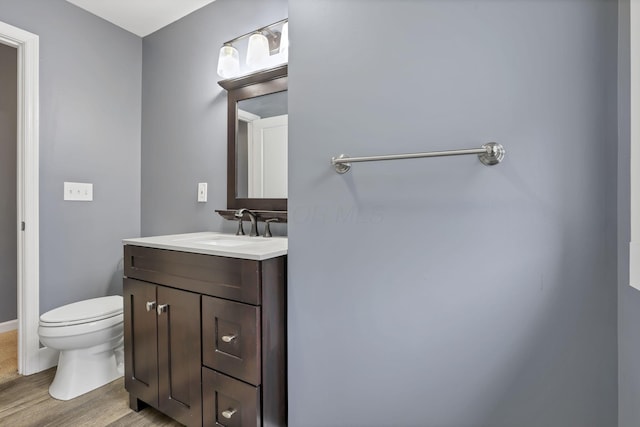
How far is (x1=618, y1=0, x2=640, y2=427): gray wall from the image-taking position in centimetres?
67

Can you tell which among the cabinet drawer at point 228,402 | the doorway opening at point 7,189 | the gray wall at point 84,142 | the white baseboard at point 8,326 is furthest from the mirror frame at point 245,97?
the white baseboard at point 8,326

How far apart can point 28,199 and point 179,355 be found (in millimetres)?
1455

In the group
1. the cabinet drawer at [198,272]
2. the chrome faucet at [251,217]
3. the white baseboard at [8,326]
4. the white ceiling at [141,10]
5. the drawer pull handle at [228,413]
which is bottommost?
the white baseboard at [8,326]

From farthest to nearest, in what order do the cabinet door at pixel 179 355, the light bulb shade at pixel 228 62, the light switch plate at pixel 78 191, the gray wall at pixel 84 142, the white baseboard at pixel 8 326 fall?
1. the white baseboard at pixel 8 326
2. the light switch plate at pixel 78 191
3. the gray wall at pixel 84 142
4. the light bulb shade at pixel 228 62
5. the cabinet door at pixel 179 355

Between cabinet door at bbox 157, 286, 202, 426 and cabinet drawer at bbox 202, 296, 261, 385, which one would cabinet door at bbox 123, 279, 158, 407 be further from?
cabinet drawer at bbox 202, 296, 261, 385

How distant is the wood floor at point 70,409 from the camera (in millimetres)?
1481

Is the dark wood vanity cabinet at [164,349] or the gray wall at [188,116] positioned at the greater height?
the gray wall at [188,116]

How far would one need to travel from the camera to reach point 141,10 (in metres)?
2.10

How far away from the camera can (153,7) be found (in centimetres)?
207

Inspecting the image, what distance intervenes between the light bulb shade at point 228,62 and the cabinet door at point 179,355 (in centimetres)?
128

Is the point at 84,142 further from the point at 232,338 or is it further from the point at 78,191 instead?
the point at 232,338

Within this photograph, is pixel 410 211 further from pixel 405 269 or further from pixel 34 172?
pixel 34 172

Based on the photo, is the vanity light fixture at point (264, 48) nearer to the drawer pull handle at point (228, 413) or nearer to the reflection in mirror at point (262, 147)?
the reflection in mirror at point (262, 147)

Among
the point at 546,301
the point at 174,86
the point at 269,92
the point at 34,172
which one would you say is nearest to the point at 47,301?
the point at 34,172
